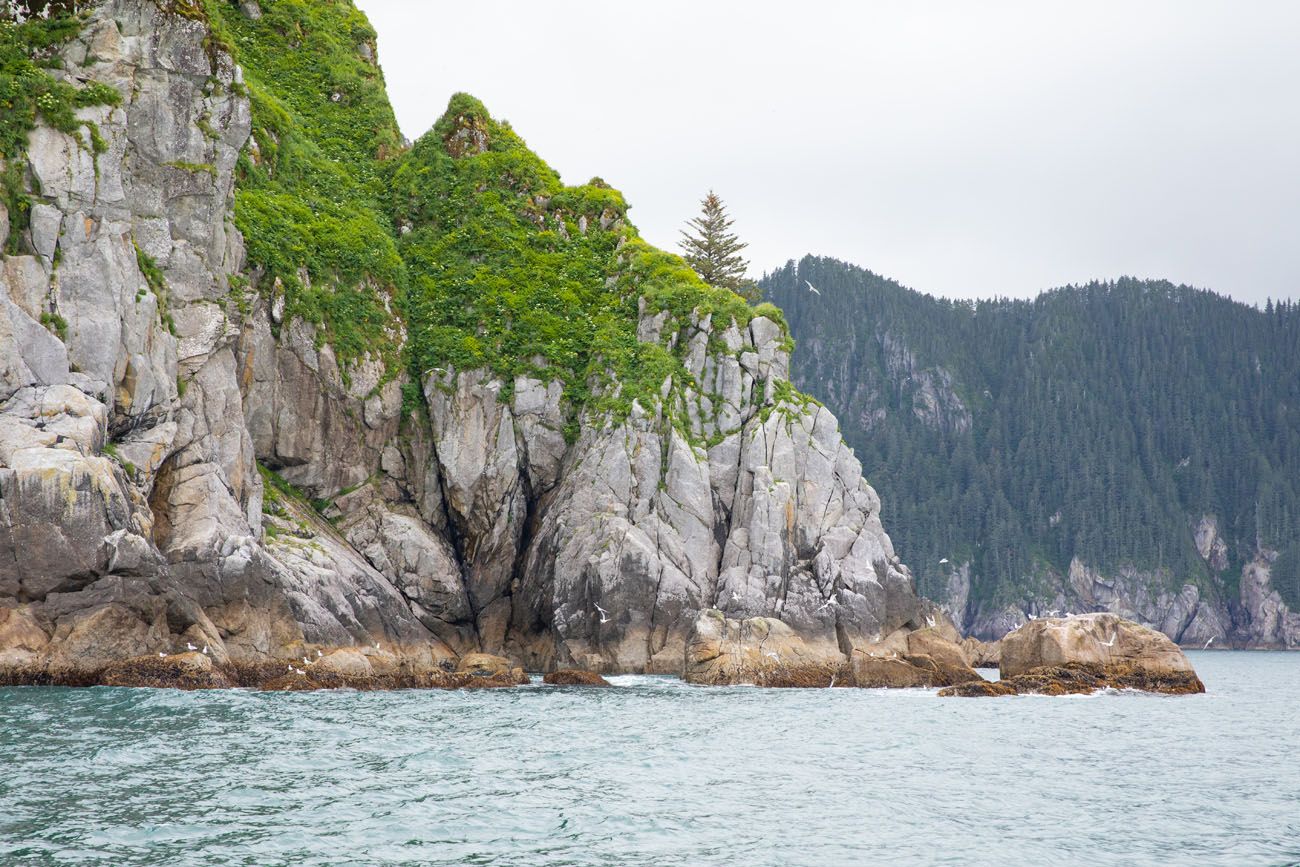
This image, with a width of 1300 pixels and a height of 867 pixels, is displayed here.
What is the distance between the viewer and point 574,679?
49.7 metres

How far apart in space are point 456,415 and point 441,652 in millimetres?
14139

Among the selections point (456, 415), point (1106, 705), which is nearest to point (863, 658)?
point (1106, 705)

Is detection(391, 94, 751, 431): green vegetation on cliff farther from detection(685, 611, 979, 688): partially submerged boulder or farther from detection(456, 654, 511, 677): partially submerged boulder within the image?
detection(456, 654, 511, 677): partially submerged boulder

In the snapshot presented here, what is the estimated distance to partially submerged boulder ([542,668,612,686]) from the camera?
161 feet

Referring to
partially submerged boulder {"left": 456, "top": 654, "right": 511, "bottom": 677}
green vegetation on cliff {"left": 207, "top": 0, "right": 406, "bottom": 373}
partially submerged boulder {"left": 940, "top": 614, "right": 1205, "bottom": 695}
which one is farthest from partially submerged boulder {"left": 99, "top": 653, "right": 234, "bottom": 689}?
partially submerged boulder {"left": 940, "top": 614, "right": 1205, "bottom": 695}

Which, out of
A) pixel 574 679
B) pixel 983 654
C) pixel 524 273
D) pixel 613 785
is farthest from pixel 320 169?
pixel 983 654

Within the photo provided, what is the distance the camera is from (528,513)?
6388cm

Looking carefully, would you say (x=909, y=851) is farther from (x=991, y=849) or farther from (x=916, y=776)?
(x=916, y=776)

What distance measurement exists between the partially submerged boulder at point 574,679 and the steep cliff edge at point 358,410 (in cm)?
588

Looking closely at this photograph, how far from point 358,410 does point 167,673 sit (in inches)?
1021

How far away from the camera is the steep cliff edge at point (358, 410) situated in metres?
42.2

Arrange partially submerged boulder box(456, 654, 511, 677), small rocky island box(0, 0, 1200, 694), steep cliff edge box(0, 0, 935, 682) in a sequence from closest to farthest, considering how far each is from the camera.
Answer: small rocky island box(0, 0, 1200, 694)
steep cliff edge box(0, 0, 935, 682)
partially submerged boulder box(456, 654, 511, 677)

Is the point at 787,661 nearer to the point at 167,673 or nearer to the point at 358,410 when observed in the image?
the point at 358,410

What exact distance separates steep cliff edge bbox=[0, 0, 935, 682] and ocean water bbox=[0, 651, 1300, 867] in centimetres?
946
